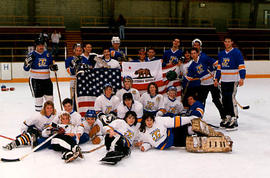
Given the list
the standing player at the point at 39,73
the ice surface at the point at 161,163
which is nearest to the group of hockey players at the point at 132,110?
the standing player at the point at 39,73

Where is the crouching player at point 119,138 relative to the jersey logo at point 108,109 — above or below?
below

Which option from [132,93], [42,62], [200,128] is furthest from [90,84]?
[200,128]

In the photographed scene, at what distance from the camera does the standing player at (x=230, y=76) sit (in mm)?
5223

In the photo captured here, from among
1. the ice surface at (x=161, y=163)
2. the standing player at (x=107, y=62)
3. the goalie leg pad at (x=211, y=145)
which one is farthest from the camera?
the standing player at (x=107, y=62)

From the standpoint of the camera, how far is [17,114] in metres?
6.55

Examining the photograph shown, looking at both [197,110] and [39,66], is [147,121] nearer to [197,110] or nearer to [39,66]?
[197,110]

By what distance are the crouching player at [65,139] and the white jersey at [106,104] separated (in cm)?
73

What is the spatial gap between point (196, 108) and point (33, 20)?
51.9 feet

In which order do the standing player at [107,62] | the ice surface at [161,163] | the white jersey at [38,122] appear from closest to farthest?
the ice surface at [161,163] → the white jersey at [38,122] → the standing player at [107,62]

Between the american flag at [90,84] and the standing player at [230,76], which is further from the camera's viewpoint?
the american flag at [90,84]

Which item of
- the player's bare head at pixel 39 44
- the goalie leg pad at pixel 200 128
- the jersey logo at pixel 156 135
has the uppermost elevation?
the player's bare head at pixel 39 44

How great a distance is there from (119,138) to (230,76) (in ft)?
7.59

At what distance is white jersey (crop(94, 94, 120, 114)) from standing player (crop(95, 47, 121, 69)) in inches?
36.4

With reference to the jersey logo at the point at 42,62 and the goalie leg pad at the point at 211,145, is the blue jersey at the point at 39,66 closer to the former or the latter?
the jersey logo at the point at 42,62
